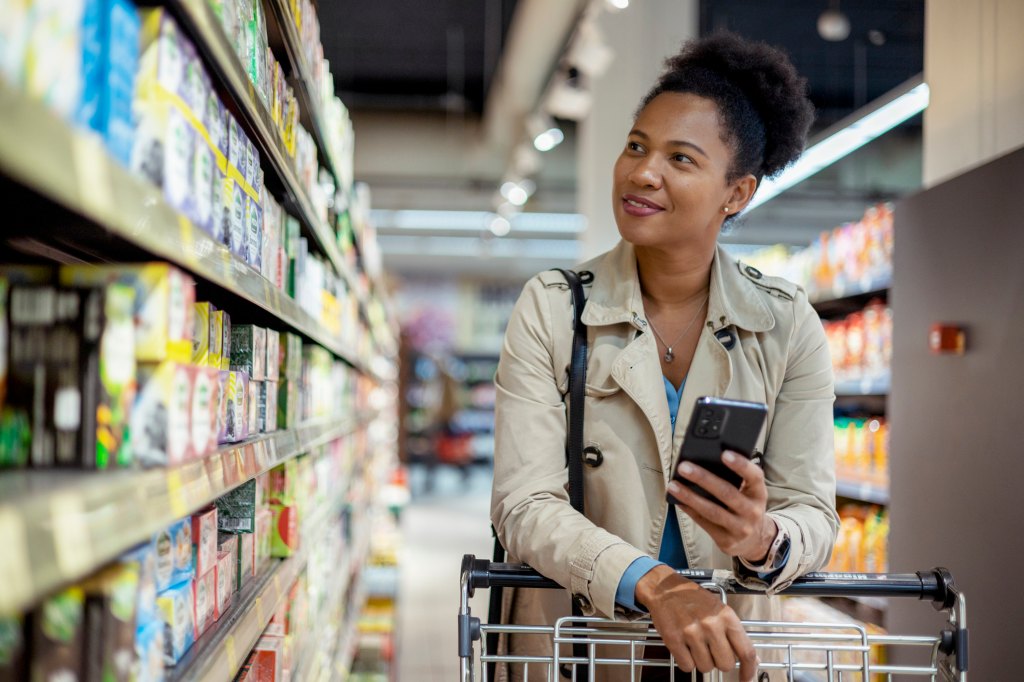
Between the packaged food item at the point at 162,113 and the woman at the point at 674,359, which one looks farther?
the woman at the point at 674,359

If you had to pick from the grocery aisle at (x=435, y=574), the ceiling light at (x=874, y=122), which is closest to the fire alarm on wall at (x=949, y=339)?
the ceiling light at (x=874, y=122)

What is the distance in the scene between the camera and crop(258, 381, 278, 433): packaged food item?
198 centimetres

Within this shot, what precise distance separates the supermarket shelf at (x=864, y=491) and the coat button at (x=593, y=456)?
237 centimetres

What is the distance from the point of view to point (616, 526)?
1715mm

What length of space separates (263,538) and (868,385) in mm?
2771

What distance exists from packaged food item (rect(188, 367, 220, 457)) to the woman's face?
0.81 metres

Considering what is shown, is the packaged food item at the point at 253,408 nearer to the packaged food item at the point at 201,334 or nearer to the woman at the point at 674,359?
the packaged food item at the point at 201,334

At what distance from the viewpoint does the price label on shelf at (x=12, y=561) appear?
2.18 feet

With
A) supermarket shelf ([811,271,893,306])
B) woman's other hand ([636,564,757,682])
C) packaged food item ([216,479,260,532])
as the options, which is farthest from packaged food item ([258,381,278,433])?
supermarket shelf ([811,271,893,306])

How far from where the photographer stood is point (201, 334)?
1.47 m

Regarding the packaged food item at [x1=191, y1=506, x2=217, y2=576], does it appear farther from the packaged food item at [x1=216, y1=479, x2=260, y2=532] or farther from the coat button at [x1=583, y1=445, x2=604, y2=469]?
the coat button at [x1=583, y1=445, x2=604, y2=469]

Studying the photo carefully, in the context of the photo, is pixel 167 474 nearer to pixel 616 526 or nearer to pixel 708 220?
pixel 616 526

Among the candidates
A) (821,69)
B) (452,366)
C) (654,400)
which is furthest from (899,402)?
(452,366)

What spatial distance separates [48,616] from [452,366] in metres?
17.0
